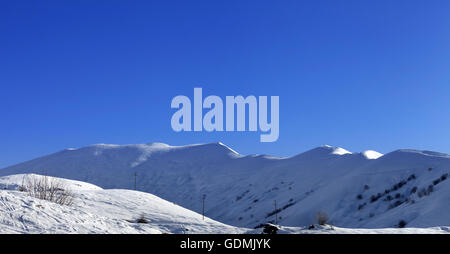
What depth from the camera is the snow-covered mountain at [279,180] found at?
21859 millimetres

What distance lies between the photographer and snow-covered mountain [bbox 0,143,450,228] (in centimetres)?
2186

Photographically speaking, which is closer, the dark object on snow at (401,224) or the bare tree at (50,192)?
the bare tree at (50,192)

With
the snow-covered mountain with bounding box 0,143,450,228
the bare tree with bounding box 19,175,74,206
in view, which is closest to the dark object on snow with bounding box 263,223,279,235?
the bare tree with bounding box 19,175,74,206

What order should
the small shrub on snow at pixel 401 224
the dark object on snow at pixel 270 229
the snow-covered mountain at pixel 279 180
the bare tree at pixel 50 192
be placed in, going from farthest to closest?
the snow-covered mountain at pixel 279 180
the small shrub on snow at pixel 401 224
the bare tree at pixel 50 192
the dark object on snow at pixel 270 229

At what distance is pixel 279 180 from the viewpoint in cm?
4409

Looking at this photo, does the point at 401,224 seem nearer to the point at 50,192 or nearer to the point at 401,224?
the point at 401,224

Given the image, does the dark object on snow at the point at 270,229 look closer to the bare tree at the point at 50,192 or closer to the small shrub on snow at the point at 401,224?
the bare tree at the point at 50,192

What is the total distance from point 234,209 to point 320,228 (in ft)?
94.5

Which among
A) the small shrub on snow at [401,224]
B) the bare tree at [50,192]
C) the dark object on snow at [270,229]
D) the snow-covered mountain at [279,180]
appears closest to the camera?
the dark object on snow at [270,229]

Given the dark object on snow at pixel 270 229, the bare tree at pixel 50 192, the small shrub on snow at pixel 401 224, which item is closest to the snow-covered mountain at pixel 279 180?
the small shrub on snow at pixel 401 224

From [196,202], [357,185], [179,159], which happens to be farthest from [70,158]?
[357,185]

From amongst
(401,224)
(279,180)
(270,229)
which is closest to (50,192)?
(270,229)
